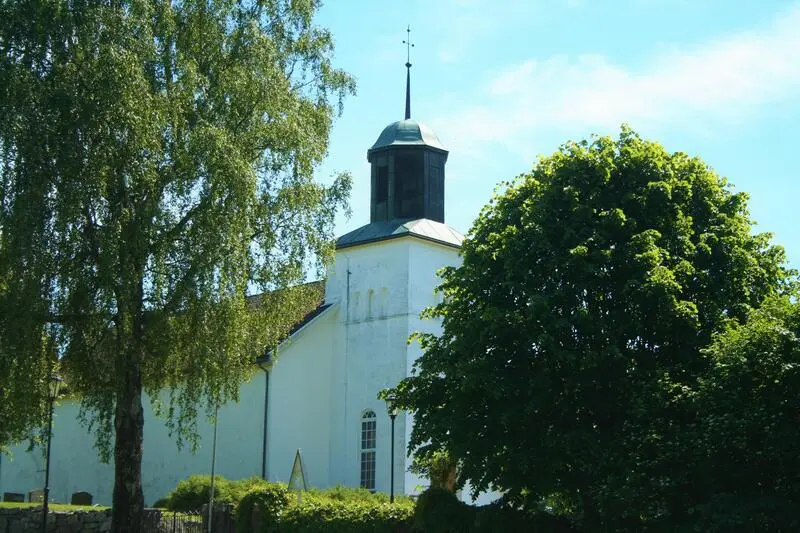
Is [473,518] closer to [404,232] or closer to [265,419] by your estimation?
[265,419]

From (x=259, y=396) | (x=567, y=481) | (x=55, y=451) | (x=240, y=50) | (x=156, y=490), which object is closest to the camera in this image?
(x=567, y=481)

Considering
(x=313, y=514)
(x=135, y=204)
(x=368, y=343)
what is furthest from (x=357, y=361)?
(x=135, y=204)

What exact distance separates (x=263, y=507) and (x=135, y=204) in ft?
25.6

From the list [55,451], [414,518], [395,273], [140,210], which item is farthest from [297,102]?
[55,451]

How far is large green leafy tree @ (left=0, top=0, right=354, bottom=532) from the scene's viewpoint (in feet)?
63.6

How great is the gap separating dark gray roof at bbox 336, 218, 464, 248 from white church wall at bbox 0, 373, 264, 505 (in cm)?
647

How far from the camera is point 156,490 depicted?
4075cm

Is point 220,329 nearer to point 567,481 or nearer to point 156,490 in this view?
point 567,481

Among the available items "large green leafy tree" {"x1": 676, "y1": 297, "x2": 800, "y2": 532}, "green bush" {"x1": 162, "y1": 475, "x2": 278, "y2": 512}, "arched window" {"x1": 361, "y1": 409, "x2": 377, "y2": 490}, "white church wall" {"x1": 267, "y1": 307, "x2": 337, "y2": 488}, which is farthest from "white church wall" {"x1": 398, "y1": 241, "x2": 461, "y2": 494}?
"large green leafy tree" {"x1": 676, "y1": 297, "x2": 800, "y2": 532}

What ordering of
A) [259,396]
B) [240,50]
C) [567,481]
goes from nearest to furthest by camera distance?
[567,481], [240,50], [259,396]

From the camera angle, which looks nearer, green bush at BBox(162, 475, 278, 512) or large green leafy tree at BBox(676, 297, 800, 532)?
large green leafy tree at BBox(676, 297, 800, 532)

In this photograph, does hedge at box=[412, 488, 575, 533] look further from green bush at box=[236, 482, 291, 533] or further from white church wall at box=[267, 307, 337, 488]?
white church wall at box=[267, 307, 337, 488]

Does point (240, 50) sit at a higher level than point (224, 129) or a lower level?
higher

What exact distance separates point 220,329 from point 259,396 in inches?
717
